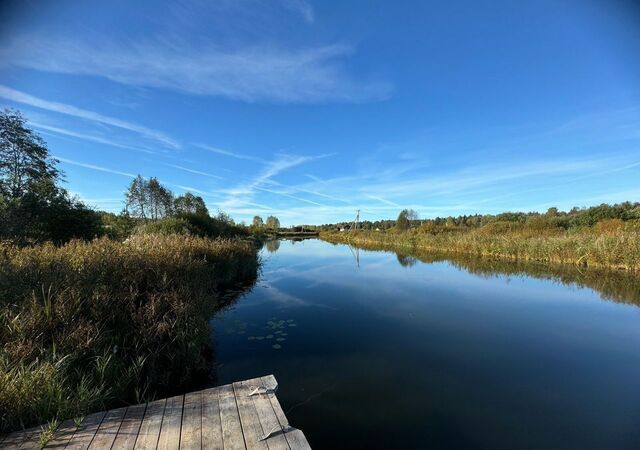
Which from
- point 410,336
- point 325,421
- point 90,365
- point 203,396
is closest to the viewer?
point 203,396

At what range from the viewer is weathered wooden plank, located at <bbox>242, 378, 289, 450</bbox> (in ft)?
8.25

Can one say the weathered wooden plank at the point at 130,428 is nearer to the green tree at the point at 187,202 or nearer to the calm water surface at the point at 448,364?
the calm water surface at the point at 448,364

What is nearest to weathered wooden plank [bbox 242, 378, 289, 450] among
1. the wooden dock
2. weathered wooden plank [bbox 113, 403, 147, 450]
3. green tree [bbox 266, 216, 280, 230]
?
the wooden dock

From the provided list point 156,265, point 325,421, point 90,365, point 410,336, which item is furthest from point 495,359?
point 156,265

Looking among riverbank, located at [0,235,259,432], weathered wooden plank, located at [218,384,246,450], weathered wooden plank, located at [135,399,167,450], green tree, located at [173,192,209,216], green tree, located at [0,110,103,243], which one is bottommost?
weathered wooden plank, located at [218,384,246,450]

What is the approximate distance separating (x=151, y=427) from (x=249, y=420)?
0.85 metres

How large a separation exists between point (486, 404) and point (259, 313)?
5.73 meters

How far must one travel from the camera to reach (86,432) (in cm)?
259

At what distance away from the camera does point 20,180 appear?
515 inches

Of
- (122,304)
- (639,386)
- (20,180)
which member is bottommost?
(639,386)

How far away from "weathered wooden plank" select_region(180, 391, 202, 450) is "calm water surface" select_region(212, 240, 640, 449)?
3.68ft

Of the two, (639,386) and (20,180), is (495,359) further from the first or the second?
(20,180)

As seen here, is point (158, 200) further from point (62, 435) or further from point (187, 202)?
point (62, 435)

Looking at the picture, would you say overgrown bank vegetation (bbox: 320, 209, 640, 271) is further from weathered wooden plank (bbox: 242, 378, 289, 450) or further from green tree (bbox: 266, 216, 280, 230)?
green tree (bbox: 266, 216, 280, 230)
